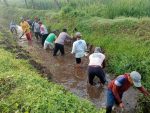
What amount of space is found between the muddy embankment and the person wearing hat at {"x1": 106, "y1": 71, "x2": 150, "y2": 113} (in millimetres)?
952

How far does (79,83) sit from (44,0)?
23.2 meters

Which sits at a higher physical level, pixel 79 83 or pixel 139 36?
pixel 139 36

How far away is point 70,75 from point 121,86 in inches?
215

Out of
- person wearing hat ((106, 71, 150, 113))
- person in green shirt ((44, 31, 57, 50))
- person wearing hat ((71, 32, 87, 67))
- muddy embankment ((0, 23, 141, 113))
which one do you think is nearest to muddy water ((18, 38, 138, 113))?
muddy embankment ((0, 23, 141, 113))

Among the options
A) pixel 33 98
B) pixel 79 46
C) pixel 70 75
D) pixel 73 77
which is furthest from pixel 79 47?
pixel 33 98

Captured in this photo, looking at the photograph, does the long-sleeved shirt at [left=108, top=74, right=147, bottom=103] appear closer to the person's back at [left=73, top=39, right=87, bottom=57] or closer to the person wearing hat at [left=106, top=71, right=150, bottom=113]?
the person wearing hat at [left=106, top=71, right=150, bottom=113]

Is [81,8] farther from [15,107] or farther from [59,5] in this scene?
[15,107]

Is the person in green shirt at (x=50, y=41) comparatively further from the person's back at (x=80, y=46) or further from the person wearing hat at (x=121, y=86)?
the person wearing hat at (x=121, y=86)

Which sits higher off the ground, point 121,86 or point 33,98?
point 33,98

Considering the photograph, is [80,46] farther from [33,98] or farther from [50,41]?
[33,98]

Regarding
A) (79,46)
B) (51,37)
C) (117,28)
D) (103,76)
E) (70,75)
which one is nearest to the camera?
(103,76)

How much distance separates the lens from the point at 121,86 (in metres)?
8.78

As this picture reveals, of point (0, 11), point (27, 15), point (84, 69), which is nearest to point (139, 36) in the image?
point (84, 69)

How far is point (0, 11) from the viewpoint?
1585 inches
